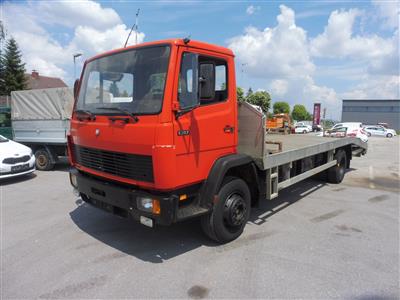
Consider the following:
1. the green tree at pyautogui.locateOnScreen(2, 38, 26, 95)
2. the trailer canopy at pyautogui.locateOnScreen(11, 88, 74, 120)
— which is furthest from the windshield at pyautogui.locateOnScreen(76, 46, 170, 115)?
the green tree at pyautogui.locateOnScreen(2, 38, 26, 95)

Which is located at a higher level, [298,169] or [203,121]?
[203,121]

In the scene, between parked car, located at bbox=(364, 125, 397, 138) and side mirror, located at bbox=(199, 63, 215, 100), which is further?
parked car, located at bbox=(364, 125, 397, 138)

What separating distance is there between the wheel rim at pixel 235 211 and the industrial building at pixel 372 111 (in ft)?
256

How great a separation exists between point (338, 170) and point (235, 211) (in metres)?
5.04

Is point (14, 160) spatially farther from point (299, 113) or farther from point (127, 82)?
point (299, 113)

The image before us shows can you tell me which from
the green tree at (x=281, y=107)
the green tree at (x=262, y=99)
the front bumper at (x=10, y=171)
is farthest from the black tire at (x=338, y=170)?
the green tree at (x=281, y=107)

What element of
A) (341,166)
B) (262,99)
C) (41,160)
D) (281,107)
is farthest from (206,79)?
(281,107)

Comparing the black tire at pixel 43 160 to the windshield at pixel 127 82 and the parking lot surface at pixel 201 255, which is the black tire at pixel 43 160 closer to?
the parking lot surface at pixel 201 255

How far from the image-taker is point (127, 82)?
11.7 feet

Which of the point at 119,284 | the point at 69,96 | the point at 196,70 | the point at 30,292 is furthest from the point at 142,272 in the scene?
the point at 69,96

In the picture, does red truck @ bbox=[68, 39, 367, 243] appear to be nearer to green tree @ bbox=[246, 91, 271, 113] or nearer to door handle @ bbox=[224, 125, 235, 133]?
door handle @ bbox=[224, 125, 235, 133]

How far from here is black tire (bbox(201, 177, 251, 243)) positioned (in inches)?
149

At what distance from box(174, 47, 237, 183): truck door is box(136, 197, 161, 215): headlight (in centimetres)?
42

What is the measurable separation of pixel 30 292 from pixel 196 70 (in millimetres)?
2943
